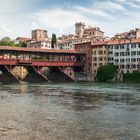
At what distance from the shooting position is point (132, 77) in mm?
95312

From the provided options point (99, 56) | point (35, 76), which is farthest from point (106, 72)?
point (35, 76)

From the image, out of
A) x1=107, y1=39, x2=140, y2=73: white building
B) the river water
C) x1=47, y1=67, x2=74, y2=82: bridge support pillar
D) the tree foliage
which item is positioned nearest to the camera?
the river water

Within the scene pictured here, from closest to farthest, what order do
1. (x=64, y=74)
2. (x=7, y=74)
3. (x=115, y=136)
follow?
1. (x=115, y=136)
2. (x=7, y=74)
3. (x=64, y=74)

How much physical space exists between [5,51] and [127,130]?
256ft

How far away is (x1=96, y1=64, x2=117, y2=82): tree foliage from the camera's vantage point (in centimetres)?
9738

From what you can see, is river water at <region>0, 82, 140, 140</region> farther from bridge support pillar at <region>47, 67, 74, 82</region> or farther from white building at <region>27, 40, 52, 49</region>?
white building at <region>27, 40, 52, 49</region>

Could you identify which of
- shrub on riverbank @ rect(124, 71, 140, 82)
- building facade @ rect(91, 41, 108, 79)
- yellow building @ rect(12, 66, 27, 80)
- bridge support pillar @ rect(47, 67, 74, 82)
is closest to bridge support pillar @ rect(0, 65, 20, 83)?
yellow building @ rect(12, 66, 27, 80)

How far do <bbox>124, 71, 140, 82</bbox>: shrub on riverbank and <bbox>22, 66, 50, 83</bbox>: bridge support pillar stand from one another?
20474mm

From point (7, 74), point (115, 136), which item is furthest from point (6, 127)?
point (7, 74)

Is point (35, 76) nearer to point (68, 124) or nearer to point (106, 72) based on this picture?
point (106, 72)

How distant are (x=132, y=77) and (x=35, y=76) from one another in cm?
2507

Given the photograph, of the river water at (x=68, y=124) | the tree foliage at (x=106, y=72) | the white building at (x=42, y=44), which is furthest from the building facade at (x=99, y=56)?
the river water at (x=68, y=124)

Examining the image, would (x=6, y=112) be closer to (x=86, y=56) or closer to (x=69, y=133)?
(x=69, y=133)

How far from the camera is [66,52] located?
4158 inches
